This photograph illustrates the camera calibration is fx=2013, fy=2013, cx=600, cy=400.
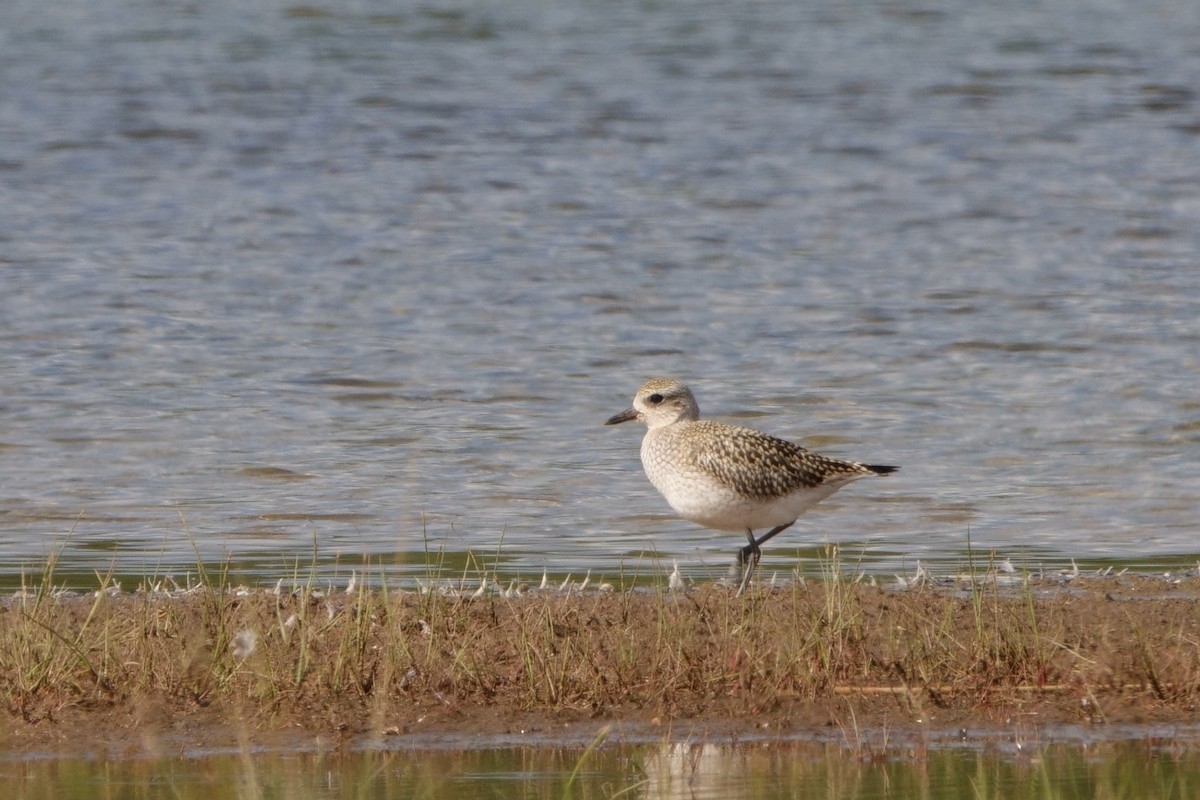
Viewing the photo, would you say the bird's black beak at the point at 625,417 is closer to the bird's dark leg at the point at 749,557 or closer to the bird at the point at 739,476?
the bird at the point at 739,476

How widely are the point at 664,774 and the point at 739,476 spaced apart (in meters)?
2.86

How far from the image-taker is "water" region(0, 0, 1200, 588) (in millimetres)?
10703

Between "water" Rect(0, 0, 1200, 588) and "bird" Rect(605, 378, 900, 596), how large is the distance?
46cm

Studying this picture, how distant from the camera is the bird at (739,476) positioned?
9055mm

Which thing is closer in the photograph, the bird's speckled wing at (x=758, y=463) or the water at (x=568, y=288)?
the bird's speckled wing at (x=758, y=463)

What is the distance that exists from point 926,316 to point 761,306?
1266 mm

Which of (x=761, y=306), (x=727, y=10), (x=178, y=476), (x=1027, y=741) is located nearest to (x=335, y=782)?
(x=1027, y=741)

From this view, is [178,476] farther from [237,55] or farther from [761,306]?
[237,55]

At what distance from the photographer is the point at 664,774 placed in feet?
20.9

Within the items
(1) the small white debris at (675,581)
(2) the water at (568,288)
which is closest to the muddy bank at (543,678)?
(2) the water at (568,288)

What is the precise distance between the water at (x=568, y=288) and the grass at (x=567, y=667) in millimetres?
579

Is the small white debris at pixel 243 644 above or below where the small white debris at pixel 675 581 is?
above

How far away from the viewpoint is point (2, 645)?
6934 mm

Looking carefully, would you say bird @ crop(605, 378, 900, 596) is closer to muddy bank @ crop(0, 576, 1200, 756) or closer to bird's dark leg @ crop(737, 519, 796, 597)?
bird's dark leg @ crop(737, 519, 796, 597)
